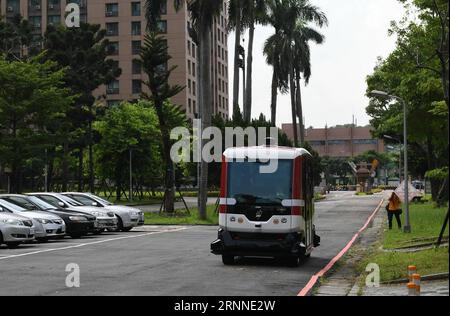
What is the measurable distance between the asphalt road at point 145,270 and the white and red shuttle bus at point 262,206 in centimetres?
49

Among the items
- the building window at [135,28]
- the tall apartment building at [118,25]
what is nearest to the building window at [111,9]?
the tall apartment building at [118,25]

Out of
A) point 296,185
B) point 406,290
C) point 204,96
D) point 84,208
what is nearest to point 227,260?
point 296,185

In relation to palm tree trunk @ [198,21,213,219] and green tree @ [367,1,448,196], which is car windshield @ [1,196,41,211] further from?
green tree @ [367,1,448,196]

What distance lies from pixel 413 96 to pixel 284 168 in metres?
20.4

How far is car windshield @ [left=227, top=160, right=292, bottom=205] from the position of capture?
15.4 metres

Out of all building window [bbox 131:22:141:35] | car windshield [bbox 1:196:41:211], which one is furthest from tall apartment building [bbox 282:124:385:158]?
car windshield [bbox 1:196:41:211]

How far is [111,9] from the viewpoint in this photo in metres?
105

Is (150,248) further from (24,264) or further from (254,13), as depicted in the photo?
(254,13)

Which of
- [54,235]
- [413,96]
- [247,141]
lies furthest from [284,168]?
[247,141]

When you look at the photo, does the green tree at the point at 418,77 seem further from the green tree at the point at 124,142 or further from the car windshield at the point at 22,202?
the green tree at the point at 124,142

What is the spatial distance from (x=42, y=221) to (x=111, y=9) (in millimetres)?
87259

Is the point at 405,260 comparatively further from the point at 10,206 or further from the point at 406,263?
the point at 10,206

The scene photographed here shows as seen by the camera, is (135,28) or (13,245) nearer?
(13,245)

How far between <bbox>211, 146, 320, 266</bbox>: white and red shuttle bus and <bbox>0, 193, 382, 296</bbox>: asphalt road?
49 centimetres
